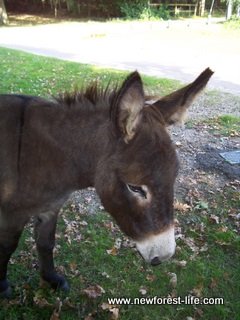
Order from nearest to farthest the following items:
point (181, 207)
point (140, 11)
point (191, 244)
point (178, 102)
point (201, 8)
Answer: point (178, 102) < point (191, 244) < point (181, 207) < point (140, 11) < point (201, 8)

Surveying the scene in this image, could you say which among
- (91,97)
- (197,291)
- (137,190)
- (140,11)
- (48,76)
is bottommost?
(197,291)

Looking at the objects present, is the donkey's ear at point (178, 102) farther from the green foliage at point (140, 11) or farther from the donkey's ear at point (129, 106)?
the green foliage at point (140, 11)

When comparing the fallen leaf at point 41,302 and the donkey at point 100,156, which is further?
the fallen leaf at point 41,302

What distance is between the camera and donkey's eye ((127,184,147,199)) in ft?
7.36

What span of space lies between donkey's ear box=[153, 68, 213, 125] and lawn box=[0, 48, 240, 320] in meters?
0.84

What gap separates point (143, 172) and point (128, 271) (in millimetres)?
1934

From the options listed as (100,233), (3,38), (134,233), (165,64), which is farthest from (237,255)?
(3,38)

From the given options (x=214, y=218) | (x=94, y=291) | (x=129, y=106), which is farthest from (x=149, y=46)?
(x=129, y=106)

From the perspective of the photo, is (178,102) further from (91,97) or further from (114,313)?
(114,313)

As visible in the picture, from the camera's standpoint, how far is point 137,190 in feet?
7.39

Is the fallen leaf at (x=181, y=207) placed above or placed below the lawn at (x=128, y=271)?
above

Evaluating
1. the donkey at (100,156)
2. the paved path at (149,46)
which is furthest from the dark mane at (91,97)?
the paved path at (149,46)

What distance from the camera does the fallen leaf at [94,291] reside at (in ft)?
11.5

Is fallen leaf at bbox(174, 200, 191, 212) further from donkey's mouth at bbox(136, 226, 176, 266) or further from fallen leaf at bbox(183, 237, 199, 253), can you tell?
donkey's mouth at bbox(136, 226, 176, 266)
